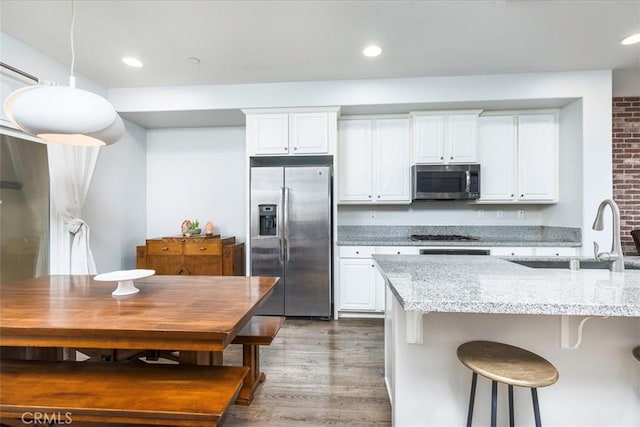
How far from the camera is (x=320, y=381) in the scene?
218 centimetres

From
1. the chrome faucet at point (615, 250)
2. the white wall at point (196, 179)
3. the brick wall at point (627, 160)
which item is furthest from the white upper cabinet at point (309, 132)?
the brick wall at point (627, 160)

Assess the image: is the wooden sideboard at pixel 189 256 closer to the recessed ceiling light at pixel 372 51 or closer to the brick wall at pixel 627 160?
the recessed ceiling light at pixel 372 51

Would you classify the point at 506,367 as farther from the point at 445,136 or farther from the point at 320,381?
the point at 445,136

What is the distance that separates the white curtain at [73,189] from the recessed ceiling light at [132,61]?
0.91m

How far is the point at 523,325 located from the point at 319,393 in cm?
131

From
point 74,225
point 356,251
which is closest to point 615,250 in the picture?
point 356,251

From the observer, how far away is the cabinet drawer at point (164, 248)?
3.60 meters

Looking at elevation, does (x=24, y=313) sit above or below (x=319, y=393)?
above

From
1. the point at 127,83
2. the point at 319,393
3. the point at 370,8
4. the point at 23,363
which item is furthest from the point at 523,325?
the point at 127,83

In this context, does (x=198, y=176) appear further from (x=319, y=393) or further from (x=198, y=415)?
(x=198, y=415)

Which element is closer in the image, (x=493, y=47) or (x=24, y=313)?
(x=24, y=313)

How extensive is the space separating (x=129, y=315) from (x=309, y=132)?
2.64 meters

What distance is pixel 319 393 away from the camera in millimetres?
2033

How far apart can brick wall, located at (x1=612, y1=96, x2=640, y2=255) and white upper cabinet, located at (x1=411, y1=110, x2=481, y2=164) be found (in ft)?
6.13
